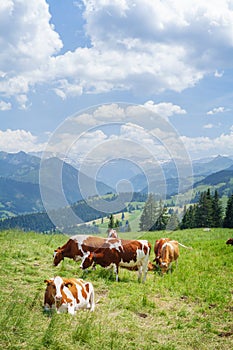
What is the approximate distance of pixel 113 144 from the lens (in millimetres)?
14406

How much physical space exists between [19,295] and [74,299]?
144cm

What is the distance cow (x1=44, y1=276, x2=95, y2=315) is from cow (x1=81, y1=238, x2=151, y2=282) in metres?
3.51

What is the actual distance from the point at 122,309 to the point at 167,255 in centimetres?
641

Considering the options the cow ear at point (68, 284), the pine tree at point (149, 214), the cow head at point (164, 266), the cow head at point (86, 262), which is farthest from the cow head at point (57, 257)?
the cow ear at point (68, 284)

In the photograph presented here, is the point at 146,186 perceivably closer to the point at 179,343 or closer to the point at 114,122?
the point at 114,122

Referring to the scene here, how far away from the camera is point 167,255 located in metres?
15.8

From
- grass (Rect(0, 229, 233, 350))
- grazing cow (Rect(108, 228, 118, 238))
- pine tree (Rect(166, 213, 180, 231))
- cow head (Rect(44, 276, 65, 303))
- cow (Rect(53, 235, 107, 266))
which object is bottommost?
grass (Rect(0, 229, 233, 350))

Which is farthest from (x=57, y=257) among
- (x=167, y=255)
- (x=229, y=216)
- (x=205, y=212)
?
(x=205, y=212)

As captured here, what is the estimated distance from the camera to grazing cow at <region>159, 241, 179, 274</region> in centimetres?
1534

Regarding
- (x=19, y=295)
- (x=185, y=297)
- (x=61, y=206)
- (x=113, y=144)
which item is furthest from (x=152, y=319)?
(x=113, y=144)

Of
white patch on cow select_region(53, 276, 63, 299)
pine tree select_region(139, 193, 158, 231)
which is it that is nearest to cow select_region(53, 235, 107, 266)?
pine tree select_region(139, 193, 158, 231)

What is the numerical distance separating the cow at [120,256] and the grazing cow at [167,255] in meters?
1.50

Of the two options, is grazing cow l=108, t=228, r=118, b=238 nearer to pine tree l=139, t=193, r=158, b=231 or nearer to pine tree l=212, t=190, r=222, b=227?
pine tree l=139, t=193, r=158, b=231

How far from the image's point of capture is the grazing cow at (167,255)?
15.3 m
